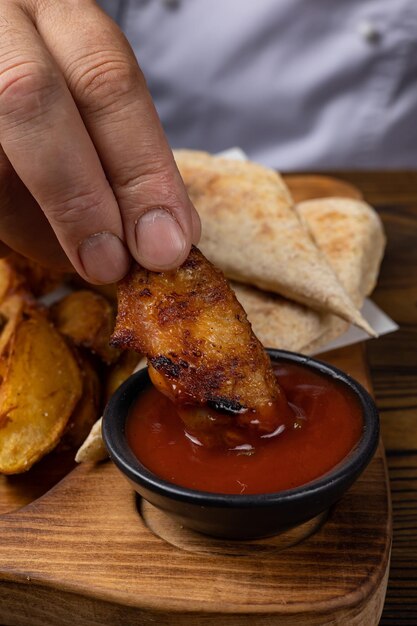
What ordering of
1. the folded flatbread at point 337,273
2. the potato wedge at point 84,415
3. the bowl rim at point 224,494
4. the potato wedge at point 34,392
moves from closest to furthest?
the bowl rim at point 224,494 < the potato wedge at point 34,392 < the potato wedge at point 84,415 < the folded flatbread at point 337,273

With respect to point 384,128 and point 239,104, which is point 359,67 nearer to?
point 384,128

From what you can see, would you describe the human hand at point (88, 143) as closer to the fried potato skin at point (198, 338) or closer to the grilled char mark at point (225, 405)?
the fried potato skin at point (198, 338)

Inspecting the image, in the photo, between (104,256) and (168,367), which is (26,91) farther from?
(168,367)

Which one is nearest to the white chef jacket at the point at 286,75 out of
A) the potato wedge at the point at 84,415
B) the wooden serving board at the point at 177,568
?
the potato wedge at the point at 84,415

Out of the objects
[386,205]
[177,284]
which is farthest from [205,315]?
[386,205]

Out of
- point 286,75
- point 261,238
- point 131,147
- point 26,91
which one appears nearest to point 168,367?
point 131,147

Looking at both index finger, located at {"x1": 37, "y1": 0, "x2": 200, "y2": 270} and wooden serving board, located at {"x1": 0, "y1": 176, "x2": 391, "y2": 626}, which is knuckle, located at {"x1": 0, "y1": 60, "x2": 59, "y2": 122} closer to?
index finger, located at {"x1": 37, "y1": 0, "x2": 200, "y2": 270}

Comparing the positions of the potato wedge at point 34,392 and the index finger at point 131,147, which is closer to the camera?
the index finger at point 131,147
